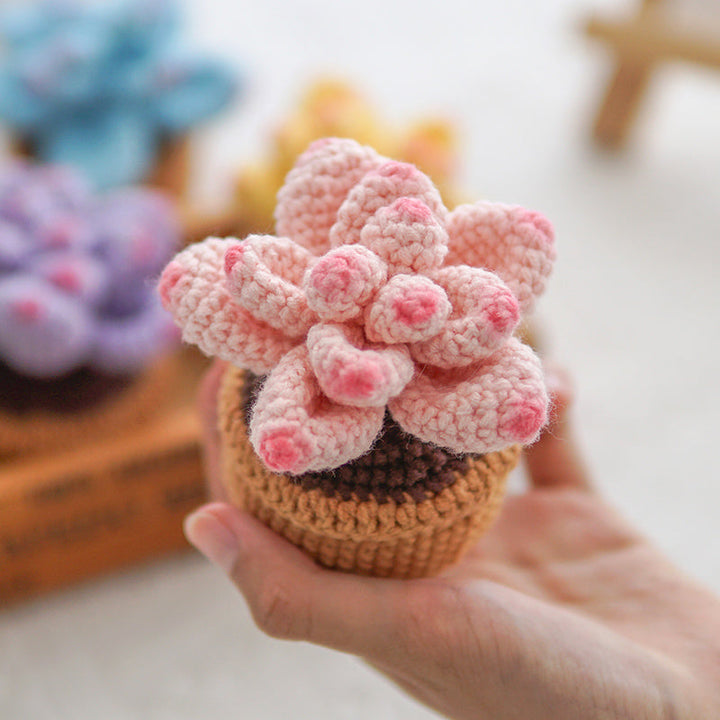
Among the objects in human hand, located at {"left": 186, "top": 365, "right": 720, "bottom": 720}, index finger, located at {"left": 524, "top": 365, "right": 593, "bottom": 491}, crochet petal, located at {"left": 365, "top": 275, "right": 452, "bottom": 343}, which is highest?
crochet petal, located at {"left": 365, "top": 275, "right": 452, "bottom": 343}

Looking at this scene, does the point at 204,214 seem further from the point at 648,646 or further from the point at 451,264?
the point at 648,646

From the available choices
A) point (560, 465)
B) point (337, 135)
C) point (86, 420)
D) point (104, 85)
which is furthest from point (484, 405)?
point (104, 85)

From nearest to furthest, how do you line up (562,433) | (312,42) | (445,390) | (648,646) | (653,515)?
(445,390)
(648,646)
(562,433)
(653,515)
(312,42)

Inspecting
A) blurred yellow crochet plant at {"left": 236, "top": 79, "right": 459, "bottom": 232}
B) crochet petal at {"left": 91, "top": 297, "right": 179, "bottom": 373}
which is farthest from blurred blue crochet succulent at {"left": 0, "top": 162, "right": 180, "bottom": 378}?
blurred yellow crochet plant at {"left": 236, "top": 79, "right": 459, "bottom": 232}

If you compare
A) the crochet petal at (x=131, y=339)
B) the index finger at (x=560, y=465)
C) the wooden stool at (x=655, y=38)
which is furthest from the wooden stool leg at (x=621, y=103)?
the crochet petal at (x=131, y=339)

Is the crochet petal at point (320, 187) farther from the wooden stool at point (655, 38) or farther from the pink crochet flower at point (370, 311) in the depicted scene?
the wooden stool at point (655, 38)

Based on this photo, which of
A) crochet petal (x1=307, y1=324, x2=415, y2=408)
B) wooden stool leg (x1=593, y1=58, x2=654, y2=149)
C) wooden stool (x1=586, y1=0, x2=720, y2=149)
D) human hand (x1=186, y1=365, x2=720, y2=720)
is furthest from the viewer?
wooden stool leg (x1=593, y1=58, x2=654, y2=149)

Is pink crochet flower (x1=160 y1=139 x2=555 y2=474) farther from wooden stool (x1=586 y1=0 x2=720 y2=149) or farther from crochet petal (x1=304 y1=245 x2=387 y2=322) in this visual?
wooden stool (x1=586 y1=0 x2=720 y2=149)

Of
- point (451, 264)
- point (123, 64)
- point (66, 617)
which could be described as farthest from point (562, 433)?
point (123, 64)
